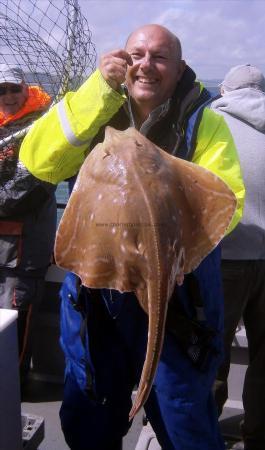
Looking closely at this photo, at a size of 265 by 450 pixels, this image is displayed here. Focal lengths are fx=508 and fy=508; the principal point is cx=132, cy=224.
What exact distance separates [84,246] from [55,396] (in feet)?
8.84

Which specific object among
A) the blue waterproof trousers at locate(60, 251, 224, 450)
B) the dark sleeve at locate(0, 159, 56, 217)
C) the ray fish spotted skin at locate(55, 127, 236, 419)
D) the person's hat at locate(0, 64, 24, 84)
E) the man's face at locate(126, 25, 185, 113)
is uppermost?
the man's face at locate(126, 25, 185, 113)

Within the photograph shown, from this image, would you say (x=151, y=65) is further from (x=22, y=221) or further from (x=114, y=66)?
(x=22, y=221)

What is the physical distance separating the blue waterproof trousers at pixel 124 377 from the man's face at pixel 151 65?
859mm

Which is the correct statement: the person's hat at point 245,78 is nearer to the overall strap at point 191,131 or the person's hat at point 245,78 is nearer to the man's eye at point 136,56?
the overall strap at point 191,131

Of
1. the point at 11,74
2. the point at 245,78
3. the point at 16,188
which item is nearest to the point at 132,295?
the point at 16,188

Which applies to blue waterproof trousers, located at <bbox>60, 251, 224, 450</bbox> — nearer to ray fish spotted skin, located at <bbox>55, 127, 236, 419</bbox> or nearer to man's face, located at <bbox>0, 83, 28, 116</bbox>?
ray fish spotted skin, located at <bbox>55, 127, 236, 419</bbox>

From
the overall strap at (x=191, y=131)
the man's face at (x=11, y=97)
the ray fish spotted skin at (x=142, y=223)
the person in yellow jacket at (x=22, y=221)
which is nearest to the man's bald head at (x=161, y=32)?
the overall strap at (x=191, y=131)

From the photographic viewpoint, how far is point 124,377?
2645mm

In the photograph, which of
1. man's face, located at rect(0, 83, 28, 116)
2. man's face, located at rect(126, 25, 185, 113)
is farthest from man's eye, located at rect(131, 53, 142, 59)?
man's face, located at rect(0, 83, 28, 116)

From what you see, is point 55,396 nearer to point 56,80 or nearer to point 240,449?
point 240,449

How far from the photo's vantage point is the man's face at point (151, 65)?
246cm

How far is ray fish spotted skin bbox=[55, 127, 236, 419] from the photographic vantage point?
6.25 feet

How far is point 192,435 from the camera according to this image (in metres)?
2.50

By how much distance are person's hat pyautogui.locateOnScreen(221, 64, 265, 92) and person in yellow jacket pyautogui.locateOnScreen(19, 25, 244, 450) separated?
93cm
